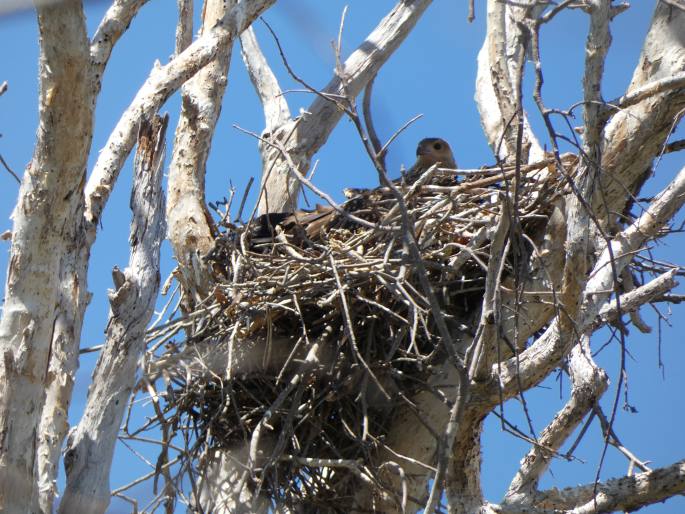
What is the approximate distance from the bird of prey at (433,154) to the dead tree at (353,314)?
1706 millimetres

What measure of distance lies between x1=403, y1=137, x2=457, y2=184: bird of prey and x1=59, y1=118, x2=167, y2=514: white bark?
340cm

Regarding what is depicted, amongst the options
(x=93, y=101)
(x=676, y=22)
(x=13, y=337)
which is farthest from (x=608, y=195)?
(x=13, y=337)

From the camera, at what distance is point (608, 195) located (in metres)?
4.25

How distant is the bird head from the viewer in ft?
23.8

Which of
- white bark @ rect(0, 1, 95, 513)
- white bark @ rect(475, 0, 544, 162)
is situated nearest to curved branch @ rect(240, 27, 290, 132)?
white bark @ rect(475, 0, 544, 162)

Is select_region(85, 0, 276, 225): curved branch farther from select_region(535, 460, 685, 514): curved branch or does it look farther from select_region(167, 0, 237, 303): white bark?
select_region(535, 460, 685, 514): curved branch

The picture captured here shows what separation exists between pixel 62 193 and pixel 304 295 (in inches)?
66.2

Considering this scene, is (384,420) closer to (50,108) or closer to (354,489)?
(354,489)

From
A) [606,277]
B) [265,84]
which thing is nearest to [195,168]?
[265,84]

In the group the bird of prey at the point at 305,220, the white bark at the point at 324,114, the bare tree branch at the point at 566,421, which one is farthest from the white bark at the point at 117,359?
the bare tree branch at the point at 566,421

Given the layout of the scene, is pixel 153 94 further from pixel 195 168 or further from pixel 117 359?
pixel 195 168

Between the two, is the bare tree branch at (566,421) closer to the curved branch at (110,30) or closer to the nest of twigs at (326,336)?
the nest of twigs at (326,336)

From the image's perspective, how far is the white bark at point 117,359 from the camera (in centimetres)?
326

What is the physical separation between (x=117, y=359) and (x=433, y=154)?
418 cm
